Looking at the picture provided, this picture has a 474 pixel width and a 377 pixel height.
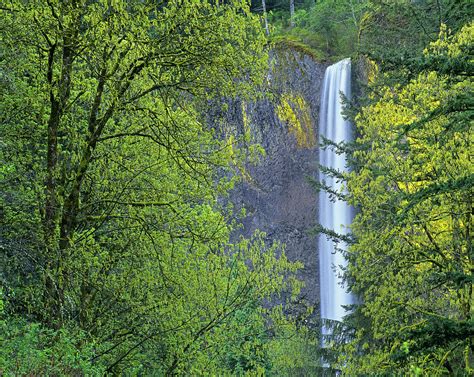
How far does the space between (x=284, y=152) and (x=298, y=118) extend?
6.51 ft

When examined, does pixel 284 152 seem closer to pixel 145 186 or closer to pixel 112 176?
pixel 112 176

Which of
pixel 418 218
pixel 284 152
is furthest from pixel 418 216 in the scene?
pixel 284 152

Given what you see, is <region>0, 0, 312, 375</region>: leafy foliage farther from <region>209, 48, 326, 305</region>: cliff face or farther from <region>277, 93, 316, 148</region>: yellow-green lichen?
<region>277, 93, 316, 148</region>: yellow-green lichen

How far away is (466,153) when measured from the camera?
1152cm

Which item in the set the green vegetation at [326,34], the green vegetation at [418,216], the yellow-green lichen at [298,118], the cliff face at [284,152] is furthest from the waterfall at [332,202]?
the green vegetation at [418,216]

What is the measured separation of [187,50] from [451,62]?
3.16 meters

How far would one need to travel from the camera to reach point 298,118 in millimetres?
35969

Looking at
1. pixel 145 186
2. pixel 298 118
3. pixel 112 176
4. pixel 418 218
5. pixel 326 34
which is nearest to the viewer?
pixel 145 186

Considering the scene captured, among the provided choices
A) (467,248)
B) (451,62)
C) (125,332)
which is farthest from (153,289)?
(467,248)

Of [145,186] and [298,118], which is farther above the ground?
[298,118]

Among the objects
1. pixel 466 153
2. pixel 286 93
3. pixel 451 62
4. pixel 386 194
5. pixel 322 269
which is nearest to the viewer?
pixel 451 62

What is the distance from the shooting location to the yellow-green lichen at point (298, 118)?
35.8 meters

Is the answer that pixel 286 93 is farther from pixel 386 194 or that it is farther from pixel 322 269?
pixel 386 194

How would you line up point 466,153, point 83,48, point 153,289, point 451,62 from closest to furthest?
point 83,48
point 451,62
point 153,289
point 466,153
